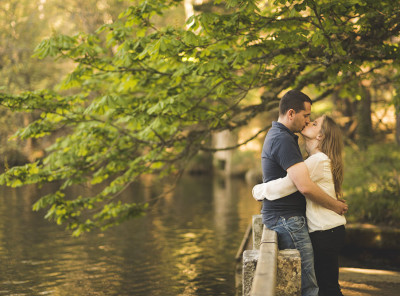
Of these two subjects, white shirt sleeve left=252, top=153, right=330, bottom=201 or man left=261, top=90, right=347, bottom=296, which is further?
white shirt sleeve left=252, top=153, right=330, bottom=201

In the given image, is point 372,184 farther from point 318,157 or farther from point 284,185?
point 284,185

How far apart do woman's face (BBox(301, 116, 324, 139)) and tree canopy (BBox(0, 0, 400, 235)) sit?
2094 millimetres

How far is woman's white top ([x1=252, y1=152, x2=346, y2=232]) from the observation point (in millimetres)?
4129

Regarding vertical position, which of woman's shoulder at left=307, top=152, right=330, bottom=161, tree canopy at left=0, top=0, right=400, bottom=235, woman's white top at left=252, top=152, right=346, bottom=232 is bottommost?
woman's white top at left=252, top=152, right=346, bottom=232

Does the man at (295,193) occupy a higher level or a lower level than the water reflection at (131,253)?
higher

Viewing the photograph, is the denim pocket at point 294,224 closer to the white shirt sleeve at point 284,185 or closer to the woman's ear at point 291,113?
the white shirt sleeve at point 284,185

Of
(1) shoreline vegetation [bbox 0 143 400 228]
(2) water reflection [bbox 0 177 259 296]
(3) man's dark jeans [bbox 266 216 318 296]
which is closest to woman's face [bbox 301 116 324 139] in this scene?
(3) man's dark jeans [bbox 266 216 318 296]

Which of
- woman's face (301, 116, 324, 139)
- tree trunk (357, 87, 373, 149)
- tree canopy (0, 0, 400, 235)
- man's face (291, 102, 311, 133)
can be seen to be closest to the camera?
man's face (291, 102, 311, 133)

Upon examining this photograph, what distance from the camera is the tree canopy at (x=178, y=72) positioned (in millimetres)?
7062

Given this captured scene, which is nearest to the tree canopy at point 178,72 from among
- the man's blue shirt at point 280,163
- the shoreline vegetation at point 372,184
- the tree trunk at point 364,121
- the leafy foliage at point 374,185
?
the shoreline vegetation at point 372,184

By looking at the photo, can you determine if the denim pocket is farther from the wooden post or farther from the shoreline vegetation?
the shoreline vegetation

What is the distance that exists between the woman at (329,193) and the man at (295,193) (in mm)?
81

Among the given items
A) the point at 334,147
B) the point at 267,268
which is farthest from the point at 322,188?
the point at 267,268

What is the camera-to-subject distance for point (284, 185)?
13.3ft
